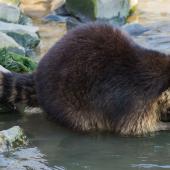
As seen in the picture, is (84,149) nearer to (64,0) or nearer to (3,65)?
(3,65)

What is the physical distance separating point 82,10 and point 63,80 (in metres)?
8.65

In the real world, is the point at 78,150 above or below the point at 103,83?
below

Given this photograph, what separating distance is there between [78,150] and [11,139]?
58cm

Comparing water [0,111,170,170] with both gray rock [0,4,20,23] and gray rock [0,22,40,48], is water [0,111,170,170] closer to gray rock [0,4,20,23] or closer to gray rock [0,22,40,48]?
gray rock [0,22,40,48]

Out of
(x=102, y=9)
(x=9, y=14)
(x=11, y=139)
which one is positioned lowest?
(x=11, y=139)

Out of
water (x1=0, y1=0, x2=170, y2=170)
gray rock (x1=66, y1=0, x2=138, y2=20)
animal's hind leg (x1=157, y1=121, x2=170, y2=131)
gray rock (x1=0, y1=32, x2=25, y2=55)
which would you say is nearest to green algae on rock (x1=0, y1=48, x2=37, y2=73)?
water (x1=0, y1=0, x2=170, y2=170)

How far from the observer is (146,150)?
5090mm

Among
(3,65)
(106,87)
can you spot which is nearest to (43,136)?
(106,87)

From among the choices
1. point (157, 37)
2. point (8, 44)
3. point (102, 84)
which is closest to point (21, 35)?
point (8, 44)

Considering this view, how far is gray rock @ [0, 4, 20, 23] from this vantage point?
11.4m

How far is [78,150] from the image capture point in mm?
5074

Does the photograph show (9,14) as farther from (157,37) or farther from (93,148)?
(93,148)

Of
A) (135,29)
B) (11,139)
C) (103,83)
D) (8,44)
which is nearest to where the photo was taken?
(11,139)


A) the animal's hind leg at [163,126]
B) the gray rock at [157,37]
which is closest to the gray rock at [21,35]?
the gray rock at [157,37]
